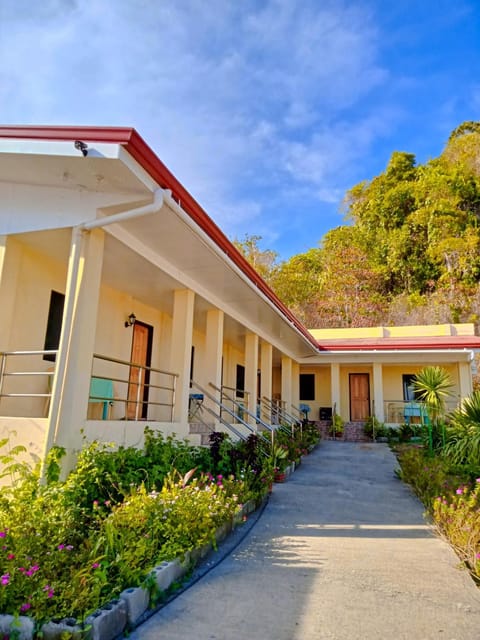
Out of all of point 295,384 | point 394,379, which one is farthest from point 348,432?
point 394,379

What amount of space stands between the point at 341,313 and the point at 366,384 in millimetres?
13314

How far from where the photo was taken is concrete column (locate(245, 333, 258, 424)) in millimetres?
12039

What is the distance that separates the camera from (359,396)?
19.5m

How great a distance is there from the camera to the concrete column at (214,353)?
948 cm

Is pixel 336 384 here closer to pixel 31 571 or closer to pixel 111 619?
pixel 111 619

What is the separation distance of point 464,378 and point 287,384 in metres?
6.96

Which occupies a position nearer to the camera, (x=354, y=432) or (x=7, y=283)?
(x=7, y=283)

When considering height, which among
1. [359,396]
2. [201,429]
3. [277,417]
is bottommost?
[201,429]

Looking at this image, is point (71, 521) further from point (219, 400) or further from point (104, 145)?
point (219, 400)

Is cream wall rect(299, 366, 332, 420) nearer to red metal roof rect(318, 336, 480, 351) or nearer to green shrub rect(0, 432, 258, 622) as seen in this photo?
red metal roof rect(318, 336, 480, 351)

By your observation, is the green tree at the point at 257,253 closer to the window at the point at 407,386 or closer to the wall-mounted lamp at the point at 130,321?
the window at the point at 407,386

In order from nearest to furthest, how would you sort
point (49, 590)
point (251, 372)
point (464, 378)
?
point (49, 590), point (251, 372), point (464, 378)

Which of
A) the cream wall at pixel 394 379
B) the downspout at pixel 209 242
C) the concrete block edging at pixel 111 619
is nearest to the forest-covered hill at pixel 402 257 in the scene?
the cream wall at pixel 394 379

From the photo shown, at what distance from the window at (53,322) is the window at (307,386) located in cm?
1493
